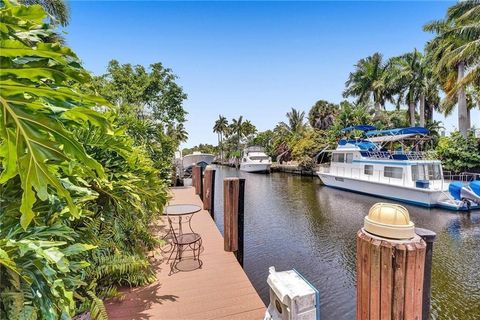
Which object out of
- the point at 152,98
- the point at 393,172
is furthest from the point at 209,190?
the point at 393,172

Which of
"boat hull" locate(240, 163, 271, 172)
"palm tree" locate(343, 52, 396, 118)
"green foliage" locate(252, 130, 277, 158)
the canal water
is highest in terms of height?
"palm tree" locate(343, 52, 396, 118)

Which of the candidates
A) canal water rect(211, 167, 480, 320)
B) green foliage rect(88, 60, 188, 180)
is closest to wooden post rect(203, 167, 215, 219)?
canal water rect(211, 167, 480, 320)

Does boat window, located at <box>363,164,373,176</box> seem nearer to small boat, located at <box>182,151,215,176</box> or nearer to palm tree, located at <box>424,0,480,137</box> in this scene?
palm tree, located at <box>424,0,480,137</box>

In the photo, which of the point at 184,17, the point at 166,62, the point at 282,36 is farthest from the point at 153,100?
the point at 282,36

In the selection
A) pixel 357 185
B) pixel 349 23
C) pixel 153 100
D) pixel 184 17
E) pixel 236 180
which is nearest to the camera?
pixel 236 180

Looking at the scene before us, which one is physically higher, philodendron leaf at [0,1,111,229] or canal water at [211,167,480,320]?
philodendron leaf at [0,1,111,229]

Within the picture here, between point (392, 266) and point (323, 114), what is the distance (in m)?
30.8

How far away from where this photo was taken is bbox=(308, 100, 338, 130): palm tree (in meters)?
29.4

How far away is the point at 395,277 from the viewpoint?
3.96 feet

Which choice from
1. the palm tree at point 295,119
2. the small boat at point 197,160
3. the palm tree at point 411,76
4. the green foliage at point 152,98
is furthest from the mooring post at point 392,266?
the palm tree at point 295,119

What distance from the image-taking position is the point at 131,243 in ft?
11.2

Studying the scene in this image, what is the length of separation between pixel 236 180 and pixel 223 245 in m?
1.37

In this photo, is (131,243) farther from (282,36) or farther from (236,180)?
(282,36)

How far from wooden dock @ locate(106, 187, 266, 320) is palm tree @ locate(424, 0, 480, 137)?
16.7m
